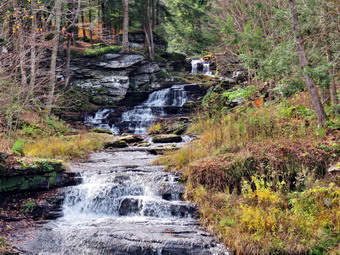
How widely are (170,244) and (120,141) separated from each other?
8.97 meters

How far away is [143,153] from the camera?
39.3 ft

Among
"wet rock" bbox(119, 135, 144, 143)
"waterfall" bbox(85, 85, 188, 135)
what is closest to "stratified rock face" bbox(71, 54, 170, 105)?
"waterfall" bbox(85, 85, 188, 135)

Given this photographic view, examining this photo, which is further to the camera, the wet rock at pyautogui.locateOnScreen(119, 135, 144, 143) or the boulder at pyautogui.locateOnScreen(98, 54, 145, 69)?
the boulder at pyautogui.locateOnScreen(98, 54, 145, 69)

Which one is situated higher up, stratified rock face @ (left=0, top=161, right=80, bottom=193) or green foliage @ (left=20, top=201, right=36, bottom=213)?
stratified rock face @ (left=0, top=161, right=80, bottom=193)

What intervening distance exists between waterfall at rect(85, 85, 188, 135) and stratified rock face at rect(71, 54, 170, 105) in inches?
52.0

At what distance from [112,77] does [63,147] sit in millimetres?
12744

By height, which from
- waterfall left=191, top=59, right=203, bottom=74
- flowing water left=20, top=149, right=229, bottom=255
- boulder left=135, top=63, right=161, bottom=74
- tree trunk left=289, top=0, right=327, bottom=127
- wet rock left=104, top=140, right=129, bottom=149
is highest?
waterfall left=191, top=59, right=203, bottom=74

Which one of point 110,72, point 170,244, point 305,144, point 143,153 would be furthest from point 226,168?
point 110,72

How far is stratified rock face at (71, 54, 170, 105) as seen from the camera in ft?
74.6

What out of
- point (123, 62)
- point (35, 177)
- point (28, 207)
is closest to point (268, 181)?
point (28, 207)

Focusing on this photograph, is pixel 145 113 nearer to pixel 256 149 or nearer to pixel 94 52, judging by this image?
pixel 94 52

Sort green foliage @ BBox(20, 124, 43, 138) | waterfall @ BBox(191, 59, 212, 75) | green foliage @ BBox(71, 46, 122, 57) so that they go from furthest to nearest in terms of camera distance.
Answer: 1. waterfall @ BBox(191, 59, 212, 75)
2. green foliage @ BBox(71, 46, 122, 57)
3. green foliage @ BBox(20, 124, 43, 138)

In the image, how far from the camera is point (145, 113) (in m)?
20.5

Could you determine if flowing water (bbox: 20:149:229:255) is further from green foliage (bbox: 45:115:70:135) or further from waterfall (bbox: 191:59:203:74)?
waterfall (bbox: 191:59:203:74)
